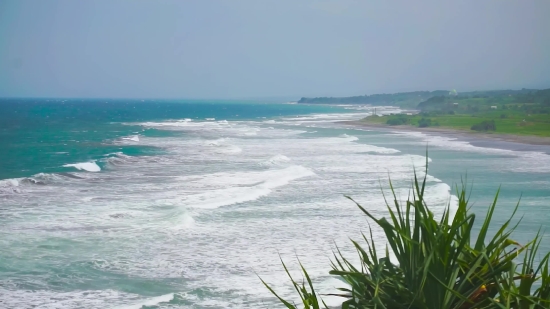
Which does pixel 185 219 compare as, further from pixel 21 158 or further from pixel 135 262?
pixel 21 158

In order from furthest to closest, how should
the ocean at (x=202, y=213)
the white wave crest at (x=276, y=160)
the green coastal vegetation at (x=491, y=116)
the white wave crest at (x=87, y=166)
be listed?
the green coastal vegetation at (x=491, y=116)
the white wave crest at (x=276, y=160)
the white wave crest at (x=87, y=166)
the ocean at (x=202, y=213)

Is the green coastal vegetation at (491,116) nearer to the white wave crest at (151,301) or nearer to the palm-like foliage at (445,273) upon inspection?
the white wave crest at (151,301)

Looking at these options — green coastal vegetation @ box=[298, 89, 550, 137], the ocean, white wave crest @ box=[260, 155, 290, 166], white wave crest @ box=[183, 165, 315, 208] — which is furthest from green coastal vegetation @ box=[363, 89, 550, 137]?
white wave crest @ box=[183, 165, 315, 208]

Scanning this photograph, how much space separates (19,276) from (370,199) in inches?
432

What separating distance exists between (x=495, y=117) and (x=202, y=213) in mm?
52095

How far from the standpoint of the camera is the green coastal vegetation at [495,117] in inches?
2121

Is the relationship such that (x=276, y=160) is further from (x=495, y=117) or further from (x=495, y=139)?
(x=495, y=117)

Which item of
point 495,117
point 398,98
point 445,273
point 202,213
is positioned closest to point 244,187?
point 202,213

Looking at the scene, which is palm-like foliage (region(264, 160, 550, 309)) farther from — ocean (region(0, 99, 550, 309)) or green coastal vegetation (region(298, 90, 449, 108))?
green coastal vegetation (region(298, 90, 449, 108))

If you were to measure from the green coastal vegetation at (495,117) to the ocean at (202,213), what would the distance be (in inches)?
640

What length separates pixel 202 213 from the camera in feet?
62.3

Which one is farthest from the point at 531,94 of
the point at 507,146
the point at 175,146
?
the point at 175,146

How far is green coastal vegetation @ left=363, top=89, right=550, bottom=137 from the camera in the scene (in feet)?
177

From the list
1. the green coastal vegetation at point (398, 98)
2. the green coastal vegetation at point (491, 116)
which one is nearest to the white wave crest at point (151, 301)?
the green coastal vegetation at point (491, 116)
